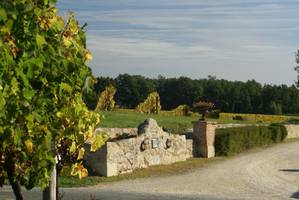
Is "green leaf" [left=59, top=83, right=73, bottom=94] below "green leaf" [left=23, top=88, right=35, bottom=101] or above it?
above

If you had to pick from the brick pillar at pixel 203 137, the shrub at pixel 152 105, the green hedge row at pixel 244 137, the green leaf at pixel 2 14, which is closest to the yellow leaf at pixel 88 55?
the green leaf at pixel 2 14

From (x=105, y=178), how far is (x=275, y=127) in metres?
19.6

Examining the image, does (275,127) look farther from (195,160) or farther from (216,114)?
(216,114)

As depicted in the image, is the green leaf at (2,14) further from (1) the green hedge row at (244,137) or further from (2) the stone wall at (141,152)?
(1) the green hedge row at (244,137)

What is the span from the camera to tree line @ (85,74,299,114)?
98.6 m

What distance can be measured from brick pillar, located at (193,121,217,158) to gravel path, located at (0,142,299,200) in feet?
3.18

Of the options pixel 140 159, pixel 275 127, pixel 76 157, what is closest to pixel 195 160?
pixel 140 159

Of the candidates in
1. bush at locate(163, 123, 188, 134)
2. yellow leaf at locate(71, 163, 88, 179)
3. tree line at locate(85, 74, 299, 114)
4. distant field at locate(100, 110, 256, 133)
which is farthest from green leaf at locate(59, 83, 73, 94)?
tree line at locate(85, 74, 299, 114)

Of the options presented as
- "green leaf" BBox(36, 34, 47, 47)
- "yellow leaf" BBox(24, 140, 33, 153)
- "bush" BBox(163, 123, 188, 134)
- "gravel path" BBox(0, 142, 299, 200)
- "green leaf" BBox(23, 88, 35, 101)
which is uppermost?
"green leaf" BBox(36, 34, 47, 47)

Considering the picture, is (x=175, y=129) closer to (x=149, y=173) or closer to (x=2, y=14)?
(x=149, y=173)

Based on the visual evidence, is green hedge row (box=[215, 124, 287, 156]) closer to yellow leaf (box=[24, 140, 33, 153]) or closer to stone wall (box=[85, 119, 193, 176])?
stone wall (box=[85, 119, 193, 176])

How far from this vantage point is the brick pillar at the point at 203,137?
25.9m

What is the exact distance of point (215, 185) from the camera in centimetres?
1938

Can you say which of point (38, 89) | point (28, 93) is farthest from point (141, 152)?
point (28, 93)
